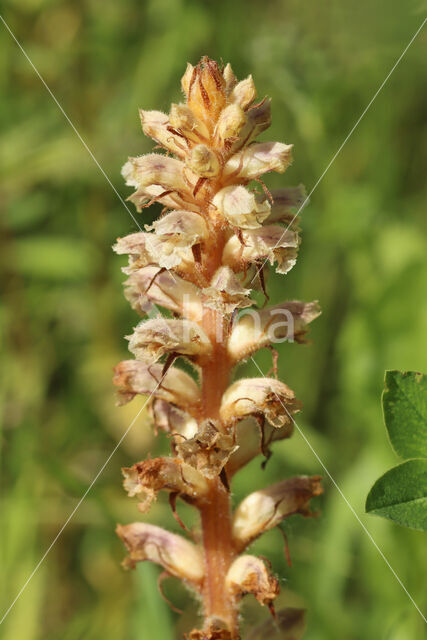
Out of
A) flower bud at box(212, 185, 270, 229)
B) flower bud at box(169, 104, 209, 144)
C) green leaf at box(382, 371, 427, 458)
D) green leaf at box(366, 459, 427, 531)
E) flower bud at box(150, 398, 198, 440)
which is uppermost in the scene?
flower bud at box(169, 104, 209, 144)

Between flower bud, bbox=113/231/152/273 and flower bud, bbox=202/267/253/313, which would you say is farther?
flower bud, bbox=113/231/152/273

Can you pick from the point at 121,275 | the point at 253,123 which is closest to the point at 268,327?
the point at 253,123

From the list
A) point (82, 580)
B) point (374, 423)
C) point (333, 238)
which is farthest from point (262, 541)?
point (333, 238)

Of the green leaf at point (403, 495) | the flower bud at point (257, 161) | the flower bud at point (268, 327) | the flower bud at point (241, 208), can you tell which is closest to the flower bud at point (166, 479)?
the flower bud at point (268, 327)

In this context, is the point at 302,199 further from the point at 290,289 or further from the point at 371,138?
the point at 371,138

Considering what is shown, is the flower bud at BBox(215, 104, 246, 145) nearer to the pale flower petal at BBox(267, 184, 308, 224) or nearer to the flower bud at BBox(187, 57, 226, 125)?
the flower bud at BBox(187, 57, 226, 125)

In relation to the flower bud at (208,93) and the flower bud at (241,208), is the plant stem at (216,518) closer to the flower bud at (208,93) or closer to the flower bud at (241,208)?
the flower bud at (241,208)

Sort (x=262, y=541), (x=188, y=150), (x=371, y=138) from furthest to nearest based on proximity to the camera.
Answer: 1. (x=371, y=138)
2. (x=262, y=541)
3. (x=188, y=150)

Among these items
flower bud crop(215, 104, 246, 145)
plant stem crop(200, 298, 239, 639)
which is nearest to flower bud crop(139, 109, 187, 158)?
flower bud crop(215, 104, 246, 145)
